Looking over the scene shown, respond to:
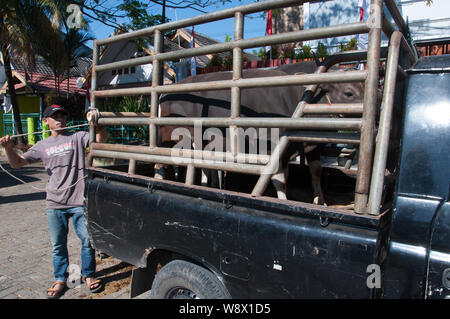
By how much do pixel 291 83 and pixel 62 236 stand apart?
A: 2.85 meters

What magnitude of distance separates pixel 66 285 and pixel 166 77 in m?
11.3

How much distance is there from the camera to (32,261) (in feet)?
14.7

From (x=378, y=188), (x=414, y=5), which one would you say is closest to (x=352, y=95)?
(x=378, y=188)

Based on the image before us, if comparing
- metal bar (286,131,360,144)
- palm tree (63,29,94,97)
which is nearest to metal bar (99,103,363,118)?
metal bar (286,131,360,144)

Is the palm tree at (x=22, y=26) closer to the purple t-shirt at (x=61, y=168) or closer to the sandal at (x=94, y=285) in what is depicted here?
→ the purple t-shirt at (x=61, y=168)

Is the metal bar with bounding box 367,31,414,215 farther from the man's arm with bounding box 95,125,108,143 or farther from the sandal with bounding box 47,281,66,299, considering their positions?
the sandal with bounding box 47,281,66,299

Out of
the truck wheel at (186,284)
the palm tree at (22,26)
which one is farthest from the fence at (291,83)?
the palm tree at (22,26)

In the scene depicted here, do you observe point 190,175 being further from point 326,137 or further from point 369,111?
point 369,111

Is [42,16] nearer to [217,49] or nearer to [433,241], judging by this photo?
[217,49]

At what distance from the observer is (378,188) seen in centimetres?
183

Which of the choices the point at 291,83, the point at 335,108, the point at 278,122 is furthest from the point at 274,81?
the point at 335,108

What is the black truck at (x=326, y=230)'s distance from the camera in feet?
5.66

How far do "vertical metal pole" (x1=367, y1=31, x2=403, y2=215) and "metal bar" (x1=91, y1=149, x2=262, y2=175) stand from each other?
2.40ft

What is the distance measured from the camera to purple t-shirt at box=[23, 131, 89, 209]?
11.8 ft
